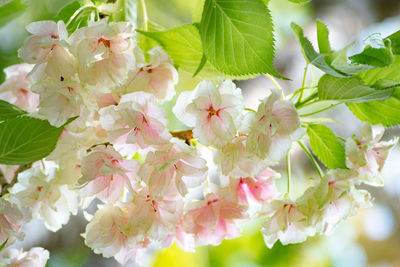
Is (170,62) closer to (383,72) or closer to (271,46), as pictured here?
(271,46)

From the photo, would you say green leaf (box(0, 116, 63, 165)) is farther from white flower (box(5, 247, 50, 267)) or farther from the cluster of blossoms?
white flower (box(5, 247, 50, 267))

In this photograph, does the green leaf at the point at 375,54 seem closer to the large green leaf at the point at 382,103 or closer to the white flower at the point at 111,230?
the large green leaf at the point at 382,103

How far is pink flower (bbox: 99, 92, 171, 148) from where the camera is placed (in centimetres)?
49

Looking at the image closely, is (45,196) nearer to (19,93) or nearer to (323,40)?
(19,93)

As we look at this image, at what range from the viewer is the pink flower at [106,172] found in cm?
50

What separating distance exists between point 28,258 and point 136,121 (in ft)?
0.84

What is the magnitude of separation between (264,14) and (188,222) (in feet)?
0.77

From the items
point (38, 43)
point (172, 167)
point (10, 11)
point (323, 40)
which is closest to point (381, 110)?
point (323, 40)

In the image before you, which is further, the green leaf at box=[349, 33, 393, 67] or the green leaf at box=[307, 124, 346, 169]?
the green leaf at box=[307, 124, 346, 169]

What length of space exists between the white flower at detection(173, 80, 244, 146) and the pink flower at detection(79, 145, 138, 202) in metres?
0.07

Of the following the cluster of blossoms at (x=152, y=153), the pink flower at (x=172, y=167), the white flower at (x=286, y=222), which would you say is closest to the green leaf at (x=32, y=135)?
the cluster of blossoms at (x=152, y=153)

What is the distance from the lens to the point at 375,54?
0.45 metres

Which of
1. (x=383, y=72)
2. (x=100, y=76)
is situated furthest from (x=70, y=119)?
(x=383, y=72)

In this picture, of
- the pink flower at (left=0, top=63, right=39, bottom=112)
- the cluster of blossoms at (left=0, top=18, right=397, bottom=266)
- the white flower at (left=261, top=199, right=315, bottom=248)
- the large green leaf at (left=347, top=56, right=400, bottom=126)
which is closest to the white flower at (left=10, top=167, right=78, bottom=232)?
the cluster of blossoms at (left=0, top=18, right=397, bottom=266)
